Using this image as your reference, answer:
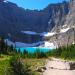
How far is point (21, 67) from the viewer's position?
17453 mm

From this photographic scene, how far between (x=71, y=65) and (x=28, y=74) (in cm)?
1179

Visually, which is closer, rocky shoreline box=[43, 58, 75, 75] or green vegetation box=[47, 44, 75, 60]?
rocky shoreline box=[43, 58, 75, 75]

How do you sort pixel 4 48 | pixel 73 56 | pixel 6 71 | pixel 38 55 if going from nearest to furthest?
pixel 6 71 → pixel 73 56 → pixel 38 55 → pixel 4 48

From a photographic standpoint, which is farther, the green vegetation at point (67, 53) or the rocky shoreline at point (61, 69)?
the green vegetation at point (67, 53)

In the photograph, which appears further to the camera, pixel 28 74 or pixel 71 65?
pixel 71 65

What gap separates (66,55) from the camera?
Result: 4659 cm

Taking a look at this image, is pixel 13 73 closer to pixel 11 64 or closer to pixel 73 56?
pixel 11 64

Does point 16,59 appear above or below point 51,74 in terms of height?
above

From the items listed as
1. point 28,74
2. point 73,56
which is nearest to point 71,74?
point 28,74

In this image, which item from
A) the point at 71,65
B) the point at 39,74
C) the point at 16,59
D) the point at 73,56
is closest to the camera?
the point at 16,59

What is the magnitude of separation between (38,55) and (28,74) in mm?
31639

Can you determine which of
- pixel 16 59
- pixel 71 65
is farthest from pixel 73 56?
pixel 16 59

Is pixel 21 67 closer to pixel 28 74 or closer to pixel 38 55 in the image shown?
pixel 28 74

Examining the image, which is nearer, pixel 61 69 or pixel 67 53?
pixel 61 69
